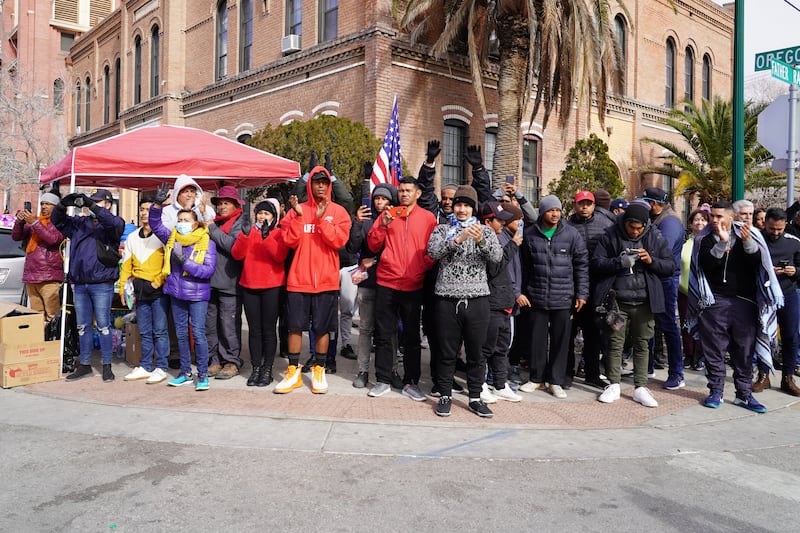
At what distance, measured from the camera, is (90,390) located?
6613mm

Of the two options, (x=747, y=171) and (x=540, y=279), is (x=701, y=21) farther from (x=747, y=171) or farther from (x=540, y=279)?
(x=540, y=279)

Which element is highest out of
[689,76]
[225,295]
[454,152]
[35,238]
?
[689,76]

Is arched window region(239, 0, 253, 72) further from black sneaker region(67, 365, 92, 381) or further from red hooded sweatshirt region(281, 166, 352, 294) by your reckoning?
red hooded sweatshirt region(281, 166, 352, 294)

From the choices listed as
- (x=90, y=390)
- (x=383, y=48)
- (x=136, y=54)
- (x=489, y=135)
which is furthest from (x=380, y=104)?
(x=136, y=54)

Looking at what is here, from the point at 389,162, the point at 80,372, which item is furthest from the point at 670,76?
the point at 80,372

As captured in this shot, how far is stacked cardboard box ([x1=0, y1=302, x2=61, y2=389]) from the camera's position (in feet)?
22.3

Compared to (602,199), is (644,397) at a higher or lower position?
lower

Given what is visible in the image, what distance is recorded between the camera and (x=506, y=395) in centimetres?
647

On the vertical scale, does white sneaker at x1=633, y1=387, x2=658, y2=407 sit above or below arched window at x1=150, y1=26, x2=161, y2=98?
below

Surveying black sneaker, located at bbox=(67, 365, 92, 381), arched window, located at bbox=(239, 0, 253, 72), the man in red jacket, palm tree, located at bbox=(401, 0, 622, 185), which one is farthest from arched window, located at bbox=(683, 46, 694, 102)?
black sneaker, located at bbox=(67, 365, 92, 381)

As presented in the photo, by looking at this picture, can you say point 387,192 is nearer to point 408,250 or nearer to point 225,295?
point 408,250

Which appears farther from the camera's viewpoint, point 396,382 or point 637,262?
point 396,382

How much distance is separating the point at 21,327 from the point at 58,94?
3308cm

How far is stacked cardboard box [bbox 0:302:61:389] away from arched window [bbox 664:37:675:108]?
75.6 feet
